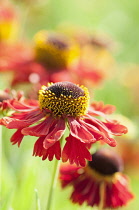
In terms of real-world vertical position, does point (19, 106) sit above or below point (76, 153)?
above

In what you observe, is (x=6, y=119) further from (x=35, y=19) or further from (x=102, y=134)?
(x=35, y=19)

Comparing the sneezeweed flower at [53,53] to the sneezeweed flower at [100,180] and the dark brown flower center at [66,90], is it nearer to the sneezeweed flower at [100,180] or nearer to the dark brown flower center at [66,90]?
the sneezeweed flower at [100,180]

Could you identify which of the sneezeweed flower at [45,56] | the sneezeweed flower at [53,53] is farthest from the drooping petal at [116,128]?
the sneezeweed flower at [53,53]

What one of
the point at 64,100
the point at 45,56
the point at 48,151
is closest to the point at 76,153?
the point at 48,151

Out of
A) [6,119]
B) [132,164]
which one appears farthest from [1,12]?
[6,119]

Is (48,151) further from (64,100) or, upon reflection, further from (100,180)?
(100,180)

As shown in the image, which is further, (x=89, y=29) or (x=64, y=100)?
(x=89, y=29)

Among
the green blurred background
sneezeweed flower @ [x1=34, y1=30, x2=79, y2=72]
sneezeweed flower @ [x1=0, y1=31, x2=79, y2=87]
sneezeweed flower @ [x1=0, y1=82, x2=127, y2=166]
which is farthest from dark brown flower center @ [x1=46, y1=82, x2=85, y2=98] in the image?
sneezeweed flower @ [x1=34, y1=30, x2=79, y2=72]
